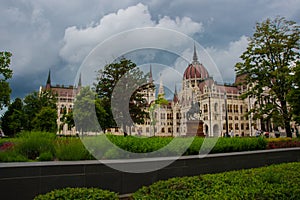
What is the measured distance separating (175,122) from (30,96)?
33.3 m

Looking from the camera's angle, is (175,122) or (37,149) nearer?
(37,149)

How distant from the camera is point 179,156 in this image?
7.30 metres

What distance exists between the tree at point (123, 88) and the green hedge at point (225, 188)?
168 inches

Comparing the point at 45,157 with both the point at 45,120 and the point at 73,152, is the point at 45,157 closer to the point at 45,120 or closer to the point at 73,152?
the point at 73,152

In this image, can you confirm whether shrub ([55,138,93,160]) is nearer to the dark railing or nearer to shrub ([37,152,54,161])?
shrub ([37,152,54,161])

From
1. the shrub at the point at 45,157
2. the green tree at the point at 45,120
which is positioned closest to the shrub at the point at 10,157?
the shrub at the point at 45,157

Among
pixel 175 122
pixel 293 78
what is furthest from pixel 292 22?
pixel 175 122

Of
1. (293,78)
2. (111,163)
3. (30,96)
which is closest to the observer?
(111,163)

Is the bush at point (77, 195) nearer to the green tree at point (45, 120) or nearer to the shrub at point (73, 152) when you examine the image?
the shrub at point (73, 152)

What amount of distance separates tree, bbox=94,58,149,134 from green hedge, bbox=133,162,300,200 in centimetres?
427

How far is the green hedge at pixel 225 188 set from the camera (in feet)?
12.9

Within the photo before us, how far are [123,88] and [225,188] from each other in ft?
19.7

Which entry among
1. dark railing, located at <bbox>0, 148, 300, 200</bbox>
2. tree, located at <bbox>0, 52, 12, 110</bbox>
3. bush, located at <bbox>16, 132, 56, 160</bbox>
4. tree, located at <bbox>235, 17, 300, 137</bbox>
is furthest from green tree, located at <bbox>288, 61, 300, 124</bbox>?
tree, located at <bbox>0, 52, 12, 110</bbox>

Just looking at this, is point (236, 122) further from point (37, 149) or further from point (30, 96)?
point (37, 149)
